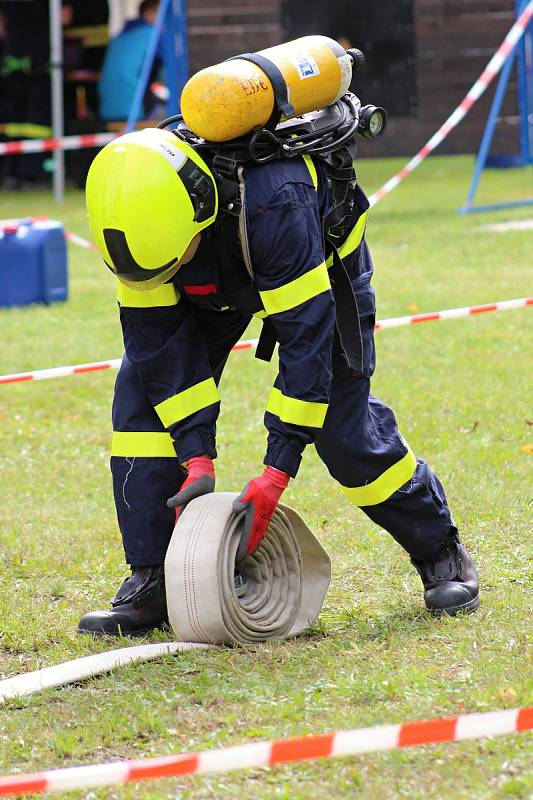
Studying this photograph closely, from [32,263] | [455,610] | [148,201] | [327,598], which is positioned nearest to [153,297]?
[148,201]

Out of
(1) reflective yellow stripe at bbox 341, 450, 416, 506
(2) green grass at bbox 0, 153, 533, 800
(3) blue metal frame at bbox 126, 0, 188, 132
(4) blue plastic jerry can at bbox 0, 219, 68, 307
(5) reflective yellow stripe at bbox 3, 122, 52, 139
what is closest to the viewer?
(2) green grass at bbox 0, 153, 533, 800

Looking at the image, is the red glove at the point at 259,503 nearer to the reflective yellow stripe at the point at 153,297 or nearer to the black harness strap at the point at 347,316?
the black harness strap at the point at 347,316

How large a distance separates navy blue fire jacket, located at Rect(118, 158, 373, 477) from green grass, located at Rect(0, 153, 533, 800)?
641 millimetres

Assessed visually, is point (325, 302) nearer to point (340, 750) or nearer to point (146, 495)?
point (146, 495)

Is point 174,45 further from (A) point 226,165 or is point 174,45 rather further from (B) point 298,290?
(B) point 298,290

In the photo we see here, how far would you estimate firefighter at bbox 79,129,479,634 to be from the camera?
3.46 m

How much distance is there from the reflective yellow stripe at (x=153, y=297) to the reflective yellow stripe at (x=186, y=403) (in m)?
0.26

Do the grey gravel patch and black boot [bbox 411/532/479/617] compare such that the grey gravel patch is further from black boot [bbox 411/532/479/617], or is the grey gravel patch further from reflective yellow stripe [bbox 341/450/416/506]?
reflective yellow stripe [bbox 341/450/416/506]

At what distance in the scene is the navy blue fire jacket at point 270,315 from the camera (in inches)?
138

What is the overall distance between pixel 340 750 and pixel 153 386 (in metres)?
1.43

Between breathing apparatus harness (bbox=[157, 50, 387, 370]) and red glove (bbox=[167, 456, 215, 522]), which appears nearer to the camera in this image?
breathing apparatus harness (bbox=[157, 50, 387, 370])

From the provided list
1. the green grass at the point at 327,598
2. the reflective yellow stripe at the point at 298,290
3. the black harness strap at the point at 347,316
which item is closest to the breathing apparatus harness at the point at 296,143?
the black harness strap at the point at 347,316

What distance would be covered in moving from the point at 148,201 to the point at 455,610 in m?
1.60

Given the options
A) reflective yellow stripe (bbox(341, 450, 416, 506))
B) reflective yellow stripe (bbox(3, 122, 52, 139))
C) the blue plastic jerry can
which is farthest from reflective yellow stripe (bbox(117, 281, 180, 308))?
reflective yellow stripe (bbox(3, 122, 52, 139))
